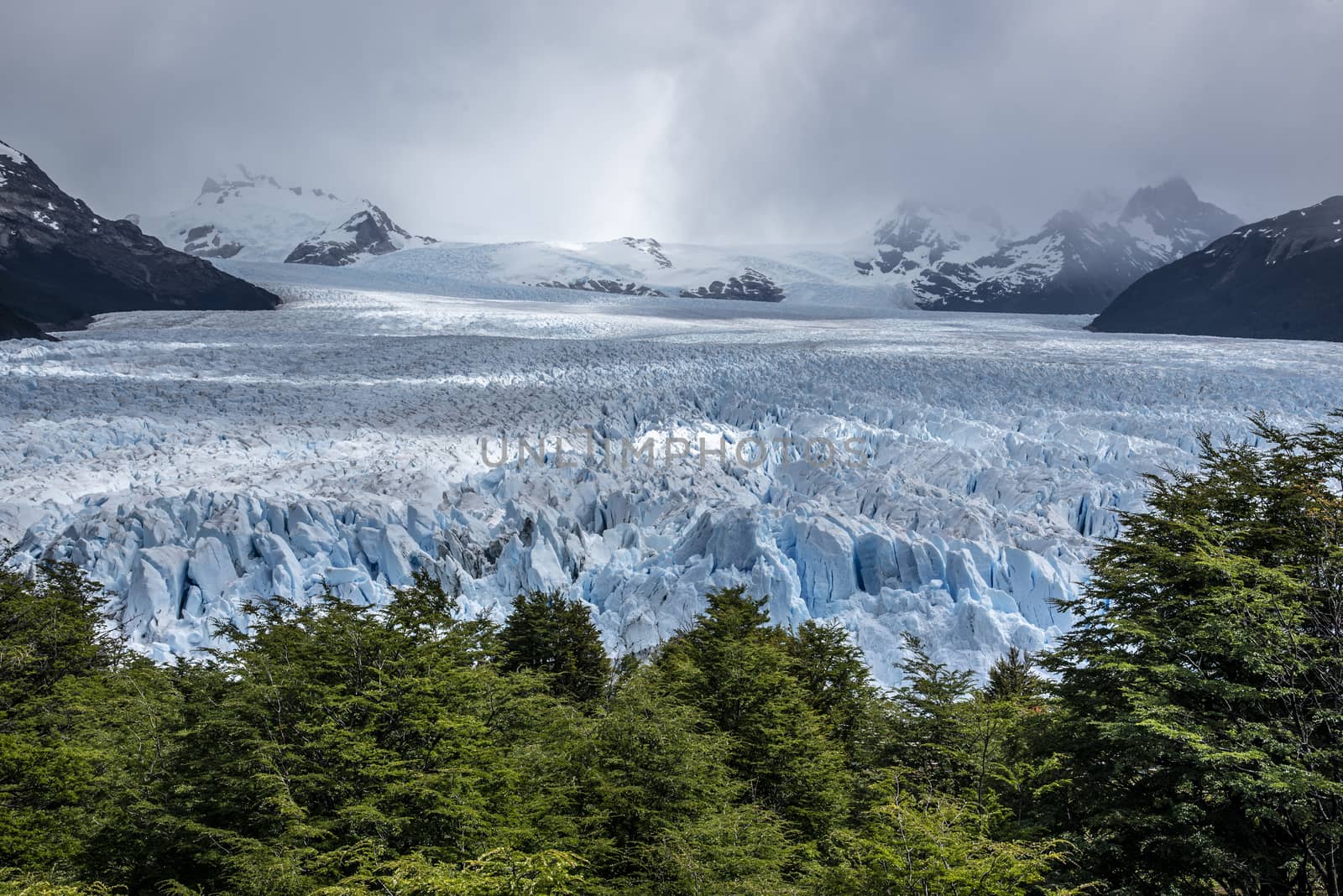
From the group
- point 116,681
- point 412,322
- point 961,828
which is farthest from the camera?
point 412,322

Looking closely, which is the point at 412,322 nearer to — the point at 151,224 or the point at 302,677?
the point at 302,677

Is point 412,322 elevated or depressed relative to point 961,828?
elevated

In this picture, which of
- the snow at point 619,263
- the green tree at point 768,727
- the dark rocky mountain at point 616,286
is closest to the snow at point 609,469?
the green tree at point 768,727

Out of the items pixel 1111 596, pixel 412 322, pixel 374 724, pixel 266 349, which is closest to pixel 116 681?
pixel 374 724

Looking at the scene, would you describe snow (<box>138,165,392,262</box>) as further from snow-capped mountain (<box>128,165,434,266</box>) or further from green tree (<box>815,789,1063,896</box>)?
green tree (<box>815,789,1063,896</box>)

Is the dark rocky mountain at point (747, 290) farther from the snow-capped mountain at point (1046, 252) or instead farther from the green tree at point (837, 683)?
the green tree at point (837, 683)

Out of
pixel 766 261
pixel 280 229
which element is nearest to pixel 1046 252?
pixel 766 261
